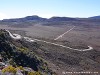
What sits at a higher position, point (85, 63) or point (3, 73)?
point (3, 73)

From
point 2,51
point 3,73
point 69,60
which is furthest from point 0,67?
point 69,60

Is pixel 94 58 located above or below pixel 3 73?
below

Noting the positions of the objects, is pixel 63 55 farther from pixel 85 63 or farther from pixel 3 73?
pixel 3 73

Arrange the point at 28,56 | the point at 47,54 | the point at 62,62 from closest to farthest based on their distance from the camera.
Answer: the point at 28,56 → the point at 62,62 → the point at 47,54

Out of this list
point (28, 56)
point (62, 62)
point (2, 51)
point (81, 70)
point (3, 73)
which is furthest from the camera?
point (62, 62)

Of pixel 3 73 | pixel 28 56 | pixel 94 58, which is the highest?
pixel 3 73

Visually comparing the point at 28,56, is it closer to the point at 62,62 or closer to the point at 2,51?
the point at 2,51

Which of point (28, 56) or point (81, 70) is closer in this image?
point (28, 56)

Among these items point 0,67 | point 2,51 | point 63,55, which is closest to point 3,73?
point 0,67

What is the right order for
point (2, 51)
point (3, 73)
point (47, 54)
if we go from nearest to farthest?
point (3, 73) < point (2, 51) < point (47, 54)
